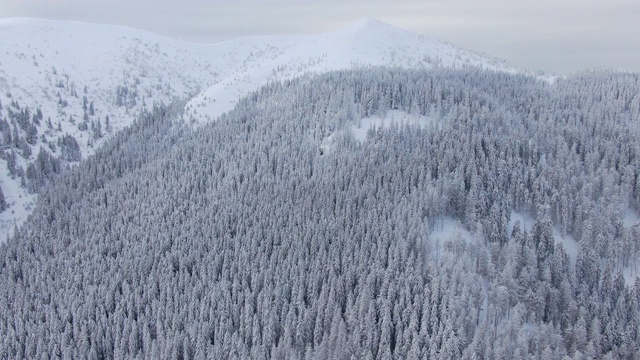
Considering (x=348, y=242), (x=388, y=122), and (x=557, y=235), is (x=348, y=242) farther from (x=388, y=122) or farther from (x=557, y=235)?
(x=388, y=122)

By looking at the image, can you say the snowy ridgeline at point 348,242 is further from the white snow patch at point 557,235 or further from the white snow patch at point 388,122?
the white snow patch at point 388,122

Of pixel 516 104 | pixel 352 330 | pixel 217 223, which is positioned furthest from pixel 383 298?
pixel 516 104

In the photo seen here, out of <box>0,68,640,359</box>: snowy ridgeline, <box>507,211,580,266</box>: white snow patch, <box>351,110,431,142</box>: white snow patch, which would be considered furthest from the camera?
<box>351,110,431,142</box>: white snow patch

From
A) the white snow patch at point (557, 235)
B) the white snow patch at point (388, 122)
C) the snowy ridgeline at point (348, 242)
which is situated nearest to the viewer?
the snowy ridgeline at point (348, 242)

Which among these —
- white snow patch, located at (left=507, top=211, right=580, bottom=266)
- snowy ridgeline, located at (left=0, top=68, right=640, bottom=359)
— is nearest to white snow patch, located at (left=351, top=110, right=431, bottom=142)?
snowy ridgeline, located at (left=0, top=68, right=640, bottom=359)

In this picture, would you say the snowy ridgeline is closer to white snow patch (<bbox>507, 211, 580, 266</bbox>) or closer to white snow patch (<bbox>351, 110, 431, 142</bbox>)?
white snow patch (<bbox>507, 211, 580, 266</bbox>)

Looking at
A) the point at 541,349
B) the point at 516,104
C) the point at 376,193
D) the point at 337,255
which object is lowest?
the point at 541,349

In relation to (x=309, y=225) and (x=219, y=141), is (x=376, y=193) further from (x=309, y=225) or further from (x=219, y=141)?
(x=219, y=141)

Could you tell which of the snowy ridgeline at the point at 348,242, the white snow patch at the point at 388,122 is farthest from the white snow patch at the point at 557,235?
the white snow patch at the point at 388,122
